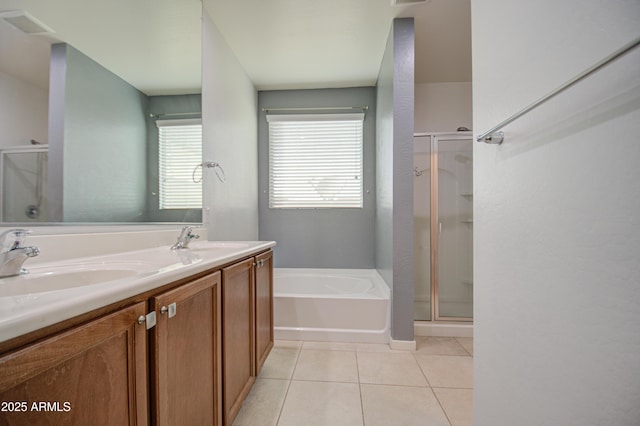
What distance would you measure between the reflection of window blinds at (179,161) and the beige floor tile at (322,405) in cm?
139

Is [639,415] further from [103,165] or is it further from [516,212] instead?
[103,165]

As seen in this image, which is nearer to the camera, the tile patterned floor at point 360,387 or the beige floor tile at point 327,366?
the tile patterned floor at point 360,387

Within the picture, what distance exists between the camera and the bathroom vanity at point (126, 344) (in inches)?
15.0

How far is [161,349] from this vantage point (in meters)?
0.65

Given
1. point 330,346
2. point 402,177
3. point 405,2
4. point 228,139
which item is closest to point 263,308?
point 330,346

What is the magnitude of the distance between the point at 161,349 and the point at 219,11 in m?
2.28

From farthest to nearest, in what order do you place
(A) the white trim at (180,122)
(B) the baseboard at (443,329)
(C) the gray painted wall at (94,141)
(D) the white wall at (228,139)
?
1. (B) the baseboard at (443,329)
2. (D) the white wall at (228,139)
3. (A) the white trim at (180,122)
4. (C) the gray painted wall at (94,141)

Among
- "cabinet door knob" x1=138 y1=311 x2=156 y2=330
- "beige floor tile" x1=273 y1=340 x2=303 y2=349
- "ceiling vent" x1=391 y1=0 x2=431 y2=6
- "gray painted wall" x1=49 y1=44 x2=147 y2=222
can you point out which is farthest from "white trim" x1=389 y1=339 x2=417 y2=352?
"ceiling vent" x1=391 y1=0 x2=431 y2=6

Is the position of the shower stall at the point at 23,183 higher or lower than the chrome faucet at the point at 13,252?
higher

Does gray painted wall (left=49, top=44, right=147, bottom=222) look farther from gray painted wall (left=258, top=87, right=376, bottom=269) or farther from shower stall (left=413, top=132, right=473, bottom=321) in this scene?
shower stall (left=413, top=132, right=473, bottom=321)

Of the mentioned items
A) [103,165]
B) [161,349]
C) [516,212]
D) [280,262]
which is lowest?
[280,262]

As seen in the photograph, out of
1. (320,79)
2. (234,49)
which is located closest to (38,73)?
(234,49)

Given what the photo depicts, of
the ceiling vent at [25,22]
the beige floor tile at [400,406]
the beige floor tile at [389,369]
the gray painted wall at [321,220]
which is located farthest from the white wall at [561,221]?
the gray painted wall at [321,220]

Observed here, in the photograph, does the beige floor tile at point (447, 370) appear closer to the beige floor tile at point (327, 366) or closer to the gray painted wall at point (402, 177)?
the gray painted wall at point (402, 177)
